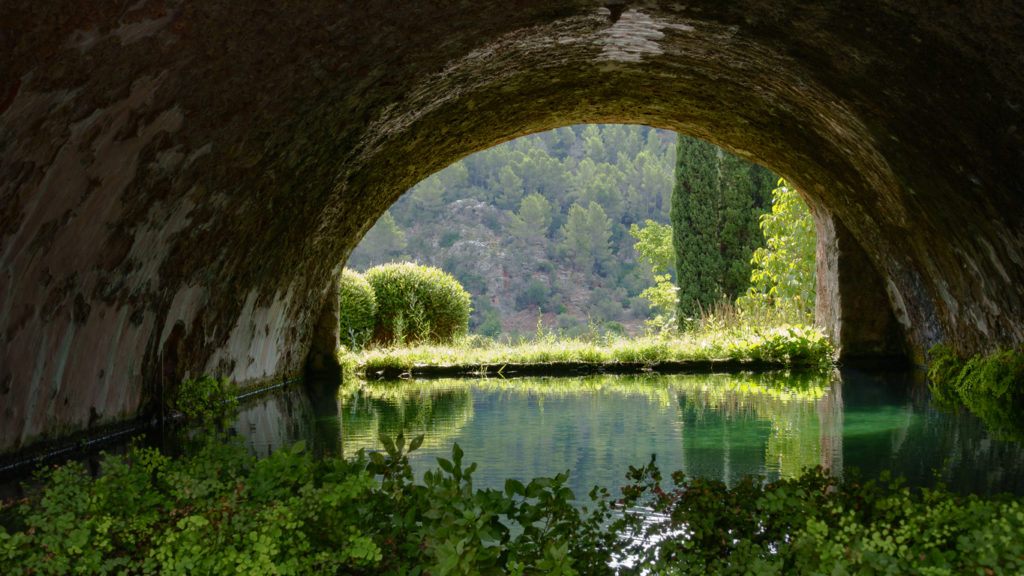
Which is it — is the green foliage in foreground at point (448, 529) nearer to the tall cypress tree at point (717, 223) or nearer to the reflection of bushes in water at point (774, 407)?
the reflection of bushes in water at point (774, 407)

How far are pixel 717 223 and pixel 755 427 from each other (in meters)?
16.5

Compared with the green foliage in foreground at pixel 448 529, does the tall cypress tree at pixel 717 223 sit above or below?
above

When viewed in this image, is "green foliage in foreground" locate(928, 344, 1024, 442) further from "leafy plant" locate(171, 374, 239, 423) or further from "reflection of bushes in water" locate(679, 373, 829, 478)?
"leafy plant" locate(171, 374, 239, 423)

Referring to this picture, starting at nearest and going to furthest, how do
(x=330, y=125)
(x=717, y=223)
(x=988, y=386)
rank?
(x=330, y=125)
(x=988, y=386)
(x=717, y=223)

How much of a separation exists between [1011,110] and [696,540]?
3599 millimetres

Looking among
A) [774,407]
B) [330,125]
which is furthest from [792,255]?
[330,125]

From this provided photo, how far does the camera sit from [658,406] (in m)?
8.89

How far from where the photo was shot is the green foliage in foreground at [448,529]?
2.88 m

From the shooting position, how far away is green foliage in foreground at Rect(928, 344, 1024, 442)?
7695 mm

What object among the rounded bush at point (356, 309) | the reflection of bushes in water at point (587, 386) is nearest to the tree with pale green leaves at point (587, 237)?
the rounded bush at point (356, 309)

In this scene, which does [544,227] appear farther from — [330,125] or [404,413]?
[330,125]

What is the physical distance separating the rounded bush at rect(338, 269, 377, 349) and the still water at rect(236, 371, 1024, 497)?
19.0 ft

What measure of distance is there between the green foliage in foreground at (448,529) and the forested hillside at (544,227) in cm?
4397

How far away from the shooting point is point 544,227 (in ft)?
177
